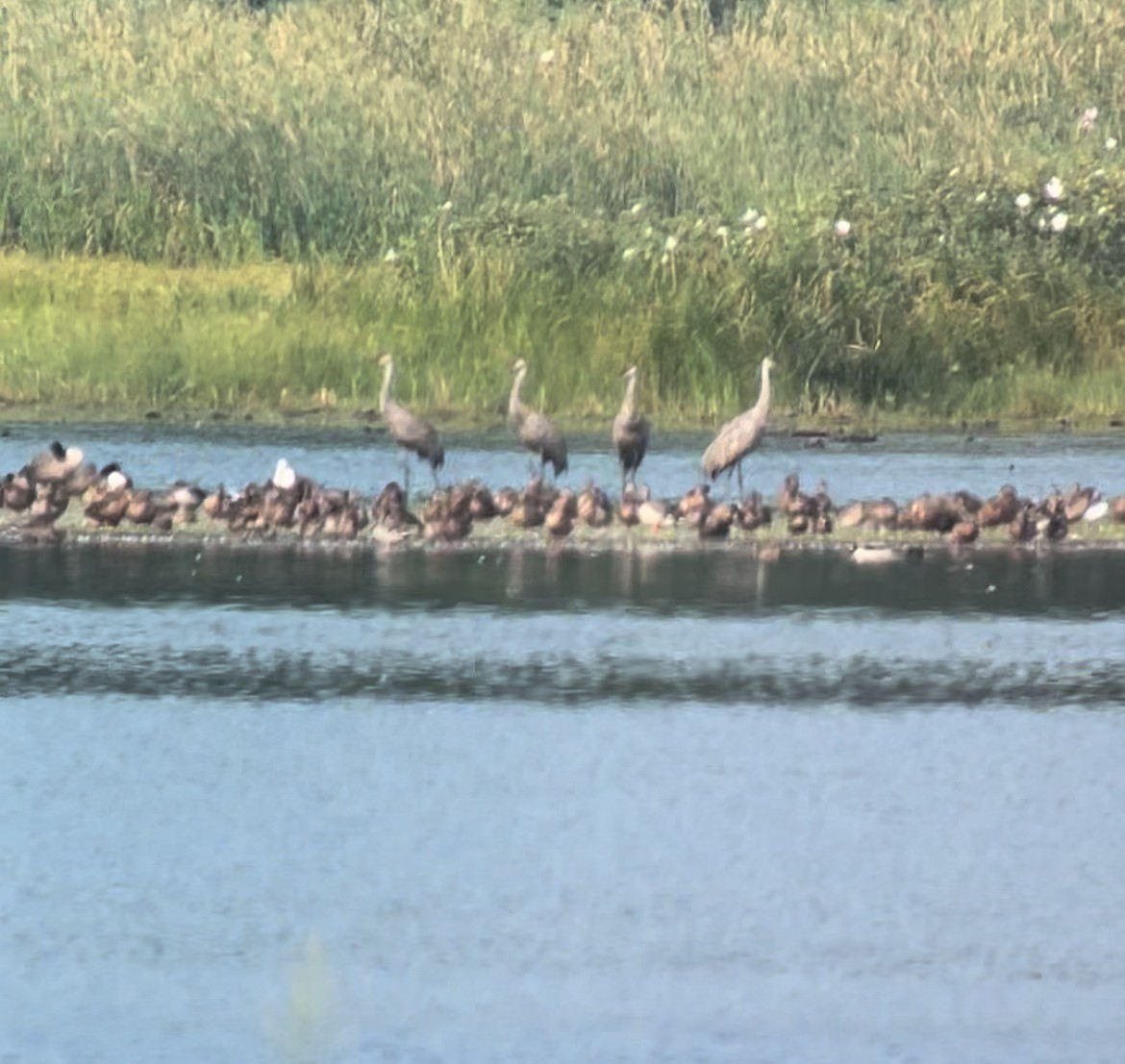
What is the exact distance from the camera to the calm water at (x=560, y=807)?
883cm

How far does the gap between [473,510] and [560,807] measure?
21.2 ft

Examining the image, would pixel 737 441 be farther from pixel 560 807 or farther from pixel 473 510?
pixel 560 807

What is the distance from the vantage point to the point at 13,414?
73.2 feet

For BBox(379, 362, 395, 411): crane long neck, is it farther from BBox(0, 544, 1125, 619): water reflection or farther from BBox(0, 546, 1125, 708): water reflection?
BBox(0, 546, 1125, 708): water reflection

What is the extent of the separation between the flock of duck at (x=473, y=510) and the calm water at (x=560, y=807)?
0.29m

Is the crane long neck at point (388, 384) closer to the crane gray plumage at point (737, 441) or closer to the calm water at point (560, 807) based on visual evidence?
the crane gray plumage at point (737, 441)

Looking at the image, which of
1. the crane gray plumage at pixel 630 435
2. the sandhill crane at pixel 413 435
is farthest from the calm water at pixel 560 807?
the sandhill crane at pixel 413 435

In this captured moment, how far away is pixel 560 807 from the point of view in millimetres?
11070

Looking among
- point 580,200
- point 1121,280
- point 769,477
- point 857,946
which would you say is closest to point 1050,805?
point 857,946

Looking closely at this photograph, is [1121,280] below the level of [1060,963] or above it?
above

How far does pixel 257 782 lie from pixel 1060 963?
3062 millimetres

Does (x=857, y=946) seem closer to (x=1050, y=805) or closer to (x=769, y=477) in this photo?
(x=1050, y=805)

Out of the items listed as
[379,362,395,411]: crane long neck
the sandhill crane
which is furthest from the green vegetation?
the sandhill crane

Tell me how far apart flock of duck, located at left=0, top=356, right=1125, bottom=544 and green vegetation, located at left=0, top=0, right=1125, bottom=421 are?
4.94m
